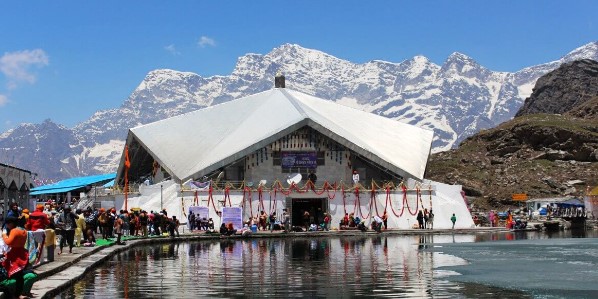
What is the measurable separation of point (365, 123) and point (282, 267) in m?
42.9

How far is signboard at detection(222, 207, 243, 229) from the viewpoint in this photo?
47.2 meters

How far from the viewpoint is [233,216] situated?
4731 cm

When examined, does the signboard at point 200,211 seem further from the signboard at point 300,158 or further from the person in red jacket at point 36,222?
the person in red jacket at point 36,222

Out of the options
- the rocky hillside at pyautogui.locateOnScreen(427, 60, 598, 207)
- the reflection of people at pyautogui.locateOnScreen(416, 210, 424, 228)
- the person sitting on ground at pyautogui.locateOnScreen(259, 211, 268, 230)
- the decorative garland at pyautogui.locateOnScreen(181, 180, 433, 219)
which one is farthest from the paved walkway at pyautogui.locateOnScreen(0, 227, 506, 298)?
the rocky hillside at pyautogui.locateOnScreen(427, 60, 598, 207)

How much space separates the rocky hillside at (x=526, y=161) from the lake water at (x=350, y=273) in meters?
67.1

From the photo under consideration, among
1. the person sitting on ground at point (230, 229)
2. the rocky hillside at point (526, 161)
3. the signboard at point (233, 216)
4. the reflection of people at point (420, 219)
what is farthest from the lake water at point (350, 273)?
the rocky hillside at point (526, 161)

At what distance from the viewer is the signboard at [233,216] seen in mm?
47219

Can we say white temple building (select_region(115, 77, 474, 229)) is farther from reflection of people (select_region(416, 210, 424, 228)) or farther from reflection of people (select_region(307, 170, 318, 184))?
reflection of people (select_region(416, 210, 424, 228))

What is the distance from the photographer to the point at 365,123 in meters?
66.2

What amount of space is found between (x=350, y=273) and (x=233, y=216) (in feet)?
85.1

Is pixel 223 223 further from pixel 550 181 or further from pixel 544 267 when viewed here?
pixel 550 181

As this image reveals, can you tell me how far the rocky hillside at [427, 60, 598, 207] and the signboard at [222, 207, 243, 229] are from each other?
52.2 metres

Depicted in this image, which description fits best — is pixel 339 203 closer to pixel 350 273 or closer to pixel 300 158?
pixel 300 158

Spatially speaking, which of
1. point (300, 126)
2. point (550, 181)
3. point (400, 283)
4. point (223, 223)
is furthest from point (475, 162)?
point (400, 283)
